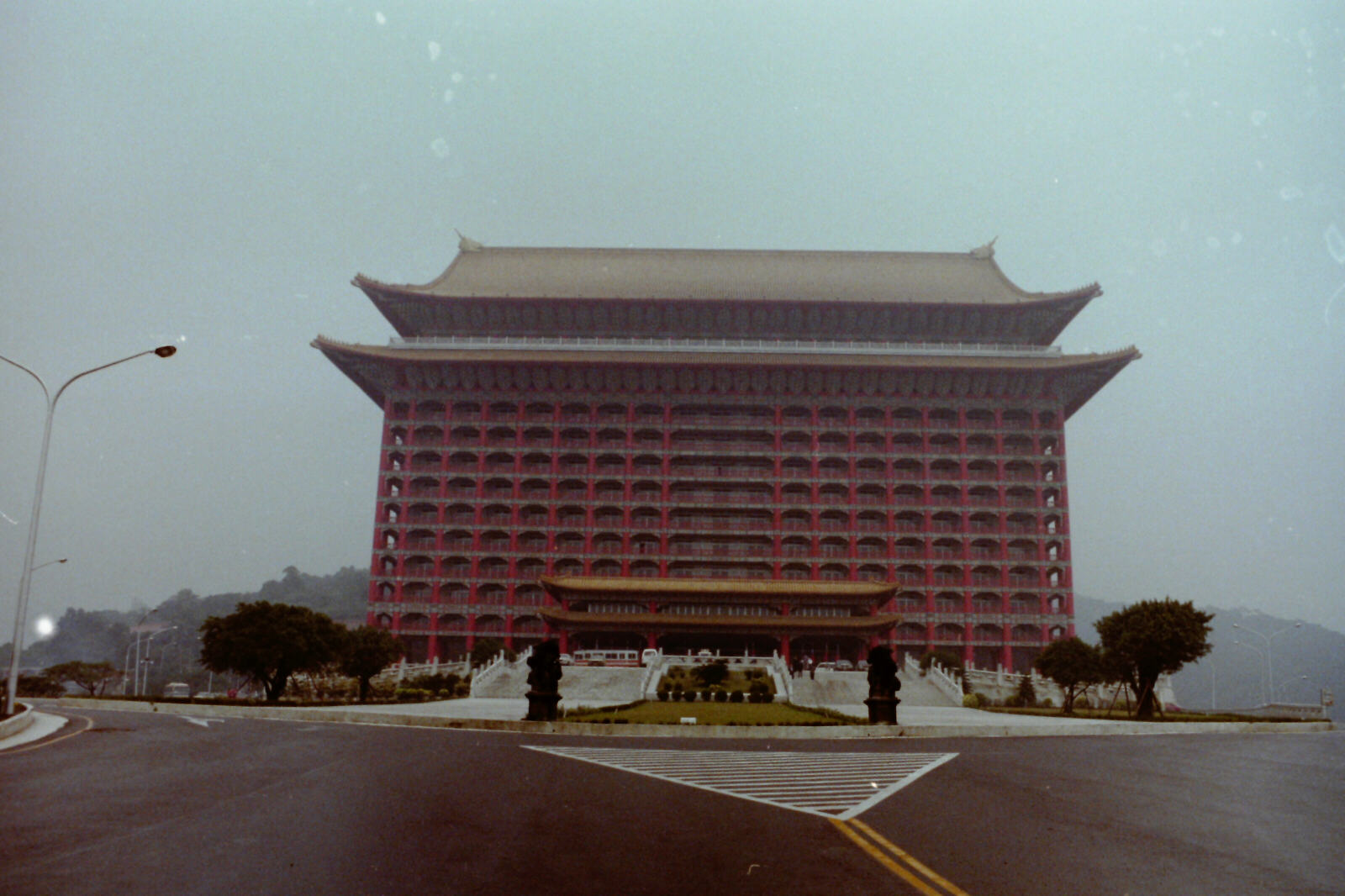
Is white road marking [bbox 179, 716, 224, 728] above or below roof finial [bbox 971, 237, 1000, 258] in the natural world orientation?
below

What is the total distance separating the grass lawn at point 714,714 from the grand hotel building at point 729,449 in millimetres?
33664

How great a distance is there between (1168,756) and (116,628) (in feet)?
423

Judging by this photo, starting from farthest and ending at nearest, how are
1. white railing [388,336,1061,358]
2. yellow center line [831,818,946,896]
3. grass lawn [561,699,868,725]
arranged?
white railing [388,336,1061,358] < grass lawn [561,699,868,725] < yellow center line [831,818,946,896]

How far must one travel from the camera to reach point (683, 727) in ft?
81.0

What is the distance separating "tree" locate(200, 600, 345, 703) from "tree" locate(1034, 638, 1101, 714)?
108 feet

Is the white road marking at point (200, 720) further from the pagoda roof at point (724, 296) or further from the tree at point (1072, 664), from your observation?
the pagoda roof at point (724, 296)

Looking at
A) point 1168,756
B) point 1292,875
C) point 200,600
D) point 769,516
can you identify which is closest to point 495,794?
point 1292,875

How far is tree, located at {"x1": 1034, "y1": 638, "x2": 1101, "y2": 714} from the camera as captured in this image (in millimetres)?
42812

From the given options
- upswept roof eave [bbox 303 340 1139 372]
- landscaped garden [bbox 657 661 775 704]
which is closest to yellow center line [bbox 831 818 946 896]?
landscaped garden [bbox 657 661 775 704]

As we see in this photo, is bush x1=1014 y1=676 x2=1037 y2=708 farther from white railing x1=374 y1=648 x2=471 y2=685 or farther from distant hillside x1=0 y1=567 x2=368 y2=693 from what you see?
distant hillside x1=0 y1=567 x2=368 y2=693

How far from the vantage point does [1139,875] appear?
8086 mm

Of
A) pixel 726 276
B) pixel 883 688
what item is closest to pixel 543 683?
pixel 883 688

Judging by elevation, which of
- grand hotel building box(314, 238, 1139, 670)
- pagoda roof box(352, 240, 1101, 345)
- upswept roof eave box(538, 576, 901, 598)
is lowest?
upswept roof eave box(538, 576, 901, 598)

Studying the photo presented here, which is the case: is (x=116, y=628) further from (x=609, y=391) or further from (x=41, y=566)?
(x=41, y=566)
